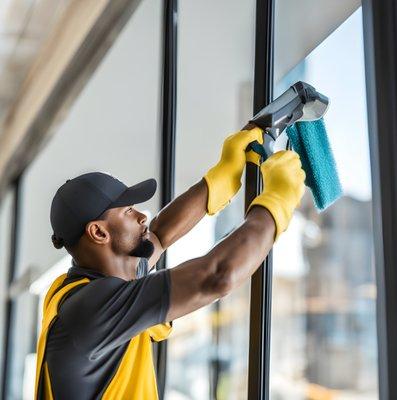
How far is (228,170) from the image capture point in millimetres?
1546

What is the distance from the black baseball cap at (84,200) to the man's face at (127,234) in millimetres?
21

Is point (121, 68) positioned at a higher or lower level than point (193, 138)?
Result: higher

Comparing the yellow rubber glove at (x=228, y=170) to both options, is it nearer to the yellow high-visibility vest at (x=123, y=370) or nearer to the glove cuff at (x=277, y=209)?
the glove cuff at (x=277, y=209)

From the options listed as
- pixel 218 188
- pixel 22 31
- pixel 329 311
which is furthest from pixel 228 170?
pixel 329 311

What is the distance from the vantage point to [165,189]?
2305mm

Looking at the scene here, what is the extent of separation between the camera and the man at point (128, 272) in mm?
1260

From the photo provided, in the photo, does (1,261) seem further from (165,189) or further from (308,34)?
(308,34)

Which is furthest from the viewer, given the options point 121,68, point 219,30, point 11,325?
point 11,325

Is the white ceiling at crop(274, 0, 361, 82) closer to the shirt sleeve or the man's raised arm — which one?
the man's raised arm

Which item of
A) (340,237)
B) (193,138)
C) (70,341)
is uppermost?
(340,237)

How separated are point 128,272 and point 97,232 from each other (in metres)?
0.12

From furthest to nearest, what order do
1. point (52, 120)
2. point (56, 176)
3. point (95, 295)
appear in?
point (56, 176), point (52, 120), point (95, 295)

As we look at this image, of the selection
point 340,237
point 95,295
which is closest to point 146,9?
point 95,295

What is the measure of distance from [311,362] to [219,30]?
1703cm
